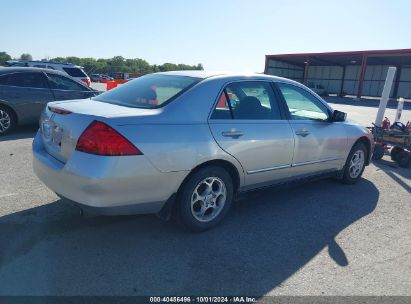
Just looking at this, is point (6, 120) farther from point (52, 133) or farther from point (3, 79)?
point (52, 133)

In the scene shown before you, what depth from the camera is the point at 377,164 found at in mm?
7484

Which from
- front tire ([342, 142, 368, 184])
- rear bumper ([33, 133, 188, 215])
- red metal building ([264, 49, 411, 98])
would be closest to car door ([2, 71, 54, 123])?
rear bumper ([33, 133, 188, 215])

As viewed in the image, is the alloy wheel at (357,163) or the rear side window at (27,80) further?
the rear side window at (27,80)

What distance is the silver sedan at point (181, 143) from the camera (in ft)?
10.1

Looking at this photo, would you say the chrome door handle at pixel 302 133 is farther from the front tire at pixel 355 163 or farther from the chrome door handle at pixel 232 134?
the front tire at pixel 355 163

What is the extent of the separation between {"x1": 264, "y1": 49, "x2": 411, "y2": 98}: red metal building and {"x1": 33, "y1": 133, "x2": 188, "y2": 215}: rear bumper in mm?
42796

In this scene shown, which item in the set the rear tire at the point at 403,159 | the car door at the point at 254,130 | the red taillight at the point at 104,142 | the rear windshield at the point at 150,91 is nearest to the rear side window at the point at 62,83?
the rear windshield at the point at 150,91

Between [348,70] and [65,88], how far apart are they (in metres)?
51.1

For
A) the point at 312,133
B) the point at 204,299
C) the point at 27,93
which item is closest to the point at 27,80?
the point at 27,93

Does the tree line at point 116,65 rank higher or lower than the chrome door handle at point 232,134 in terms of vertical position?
lower

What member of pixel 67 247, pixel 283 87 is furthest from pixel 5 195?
pixel 283 87

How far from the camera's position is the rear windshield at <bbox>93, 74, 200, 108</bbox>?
3664 mm

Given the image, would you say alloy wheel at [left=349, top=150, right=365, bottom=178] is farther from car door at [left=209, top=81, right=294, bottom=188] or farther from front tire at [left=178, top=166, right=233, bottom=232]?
front tire at [left=178, top=166, right=233, bottom=232]

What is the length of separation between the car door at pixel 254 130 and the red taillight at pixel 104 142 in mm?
935
